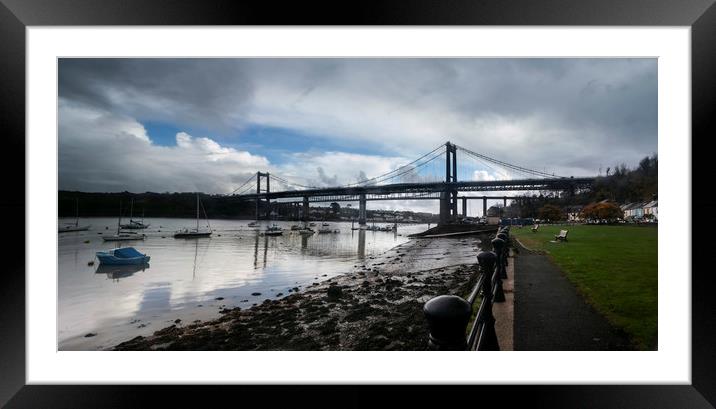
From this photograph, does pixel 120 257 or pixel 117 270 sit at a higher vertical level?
pixel 120 257

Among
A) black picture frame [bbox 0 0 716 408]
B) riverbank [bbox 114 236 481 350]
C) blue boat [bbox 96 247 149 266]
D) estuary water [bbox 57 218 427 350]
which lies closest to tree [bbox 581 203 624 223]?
riverbank [bbox 114 236 481 350]

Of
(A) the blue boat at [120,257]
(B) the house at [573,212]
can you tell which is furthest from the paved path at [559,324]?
(A) the blue boat at [120,257]

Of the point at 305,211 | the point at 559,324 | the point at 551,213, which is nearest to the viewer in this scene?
the point at 559,324

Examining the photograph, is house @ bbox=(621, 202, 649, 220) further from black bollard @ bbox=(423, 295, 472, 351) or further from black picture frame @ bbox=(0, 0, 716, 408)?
black bollard @ bbox=(423, 295, 472, 351)

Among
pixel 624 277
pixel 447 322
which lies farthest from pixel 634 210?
pixel 447 322

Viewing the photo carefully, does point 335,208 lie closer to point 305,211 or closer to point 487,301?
point 305,211
